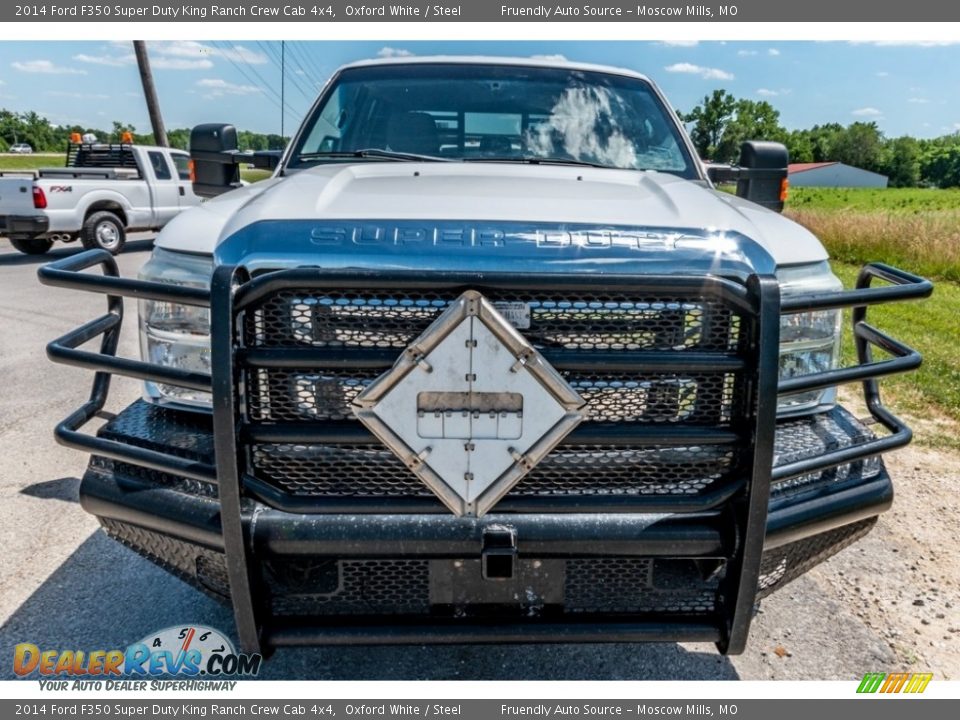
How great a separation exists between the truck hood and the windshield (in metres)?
0.45

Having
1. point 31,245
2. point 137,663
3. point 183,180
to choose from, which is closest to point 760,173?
point 137,663

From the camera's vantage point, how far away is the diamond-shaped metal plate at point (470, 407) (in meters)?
1.95

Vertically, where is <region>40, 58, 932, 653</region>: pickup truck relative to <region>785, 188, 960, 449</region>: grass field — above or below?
above

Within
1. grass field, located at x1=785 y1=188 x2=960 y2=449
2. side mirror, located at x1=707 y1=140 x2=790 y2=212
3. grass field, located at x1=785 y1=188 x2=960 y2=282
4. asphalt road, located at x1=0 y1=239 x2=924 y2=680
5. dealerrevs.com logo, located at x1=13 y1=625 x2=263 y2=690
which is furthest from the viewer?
grass field, located at x1=785 y1=188 x2=960 y2=282

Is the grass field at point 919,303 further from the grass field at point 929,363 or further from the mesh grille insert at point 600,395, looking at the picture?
the mesh grille insert at point 600,395

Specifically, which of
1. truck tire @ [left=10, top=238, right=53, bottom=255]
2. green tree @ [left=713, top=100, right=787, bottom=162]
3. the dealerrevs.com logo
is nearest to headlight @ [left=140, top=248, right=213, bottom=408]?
the dealerrevs.com logo

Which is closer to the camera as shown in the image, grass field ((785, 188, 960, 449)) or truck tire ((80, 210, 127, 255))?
grass field ((785, 188, 960, 449))

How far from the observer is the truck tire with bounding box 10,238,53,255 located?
1459cm

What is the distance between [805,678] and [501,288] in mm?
1864

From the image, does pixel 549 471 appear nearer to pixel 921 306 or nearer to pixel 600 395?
pixel 600 395

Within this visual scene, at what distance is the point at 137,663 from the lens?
9.02ft

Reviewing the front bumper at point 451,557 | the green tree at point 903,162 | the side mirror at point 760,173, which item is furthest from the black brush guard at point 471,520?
the green tree at point 903,162

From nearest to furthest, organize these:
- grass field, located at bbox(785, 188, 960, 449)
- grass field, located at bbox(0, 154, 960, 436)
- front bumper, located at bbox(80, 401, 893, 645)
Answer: front bumper, located at bbox(80, 401, 893, 645), grass field, located at bbox(785, 188, 960, 449), grass field, located at bbox(0, 154, 960, 436)

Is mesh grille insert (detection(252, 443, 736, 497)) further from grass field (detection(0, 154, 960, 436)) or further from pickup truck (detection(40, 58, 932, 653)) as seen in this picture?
grass field (detection(0, 154, 960, 436))
